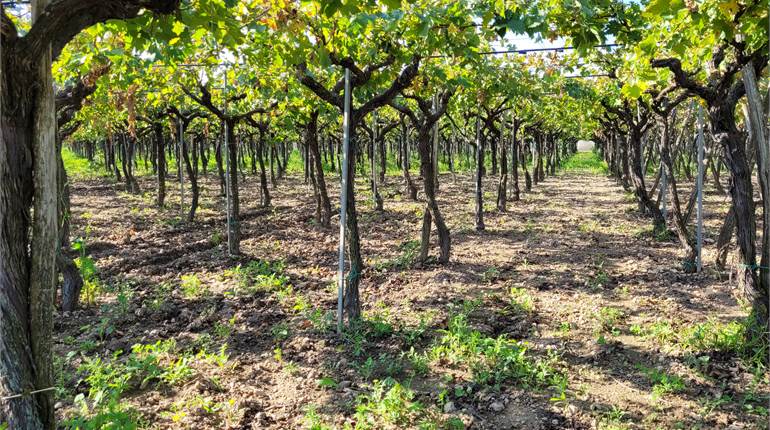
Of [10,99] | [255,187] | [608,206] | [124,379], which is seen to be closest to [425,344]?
[124,379]

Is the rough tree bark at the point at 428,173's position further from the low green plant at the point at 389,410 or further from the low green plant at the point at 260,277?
the low green plant at the point at 389,410

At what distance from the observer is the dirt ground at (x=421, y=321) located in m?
4.09

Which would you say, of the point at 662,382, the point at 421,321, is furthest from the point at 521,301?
the point at 662,382

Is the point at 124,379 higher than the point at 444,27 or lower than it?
lower

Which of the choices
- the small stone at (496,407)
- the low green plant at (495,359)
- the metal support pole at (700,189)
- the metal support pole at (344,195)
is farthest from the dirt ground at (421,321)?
the metal support pole at (344,195)

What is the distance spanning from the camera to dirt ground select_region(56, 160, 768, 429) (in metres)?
4.09

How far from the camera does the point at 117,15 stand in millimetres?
2611

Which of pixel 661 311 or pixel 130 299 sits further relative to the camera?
pixel 130 299

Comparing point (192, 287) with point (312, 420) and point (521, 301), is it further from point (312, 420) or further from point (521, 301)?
point (521, 301)

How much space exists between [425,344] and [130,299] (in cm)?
432

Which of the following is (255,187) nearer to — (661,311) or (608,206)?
(608,206)

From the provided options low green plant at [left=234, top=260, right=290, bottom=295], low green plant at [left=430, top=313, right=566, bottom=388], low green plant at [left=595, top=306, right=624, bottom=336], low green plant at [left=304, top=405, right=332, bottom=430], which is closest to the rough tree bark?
low green plant at [left=234, top=260, right=290, bottom=295]

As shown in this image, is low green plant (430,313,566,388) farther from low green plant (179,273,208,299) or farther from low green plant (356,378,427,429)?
low green plant (179,273,208,299)

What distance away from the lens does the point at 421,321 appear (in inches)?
230
